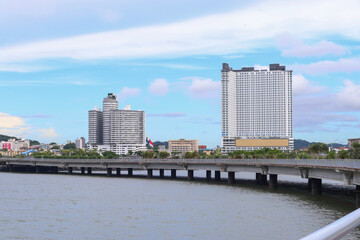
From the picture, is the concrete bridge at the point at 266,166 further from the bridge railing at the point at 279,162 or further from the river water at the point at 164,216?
the river water at the point at 164,216

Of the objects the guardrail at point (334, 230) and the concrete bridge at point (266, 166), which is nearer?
the guardrail at point (334, 230)

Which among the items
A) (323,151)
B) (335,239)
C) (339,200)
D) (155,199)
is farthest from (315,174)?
(323,151)

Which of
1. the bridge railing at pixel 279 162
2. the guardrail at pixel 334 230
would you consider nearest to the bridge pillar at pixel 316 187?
the bridge railing at pixel 279 162

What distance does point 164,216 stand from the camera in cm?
5119

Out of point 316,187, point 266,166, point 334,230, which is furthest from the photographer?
point 266,166

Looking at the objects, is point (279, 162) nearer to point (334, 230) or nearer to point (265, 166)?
point (265, 166)

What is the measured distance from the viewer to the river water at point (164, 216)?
4075 cm

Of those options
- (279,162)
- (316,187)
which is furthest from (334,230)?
(279,162)

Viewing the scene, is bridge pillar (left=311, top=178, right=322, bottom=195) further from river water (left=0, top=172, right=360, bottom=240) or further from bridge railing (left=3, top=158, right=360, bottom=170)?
river water (left=0, top=172, right=360, bottom=240)

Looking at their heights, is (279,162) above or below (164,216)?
above

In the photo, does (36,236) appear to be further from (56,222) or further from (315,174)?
(315,174)

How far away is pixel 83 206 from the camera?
2408 inches

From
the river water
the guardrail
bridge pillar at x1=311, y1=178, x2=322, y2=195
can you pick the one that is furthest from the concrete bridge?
the guardrail

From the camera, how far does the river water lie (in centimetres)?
4075
